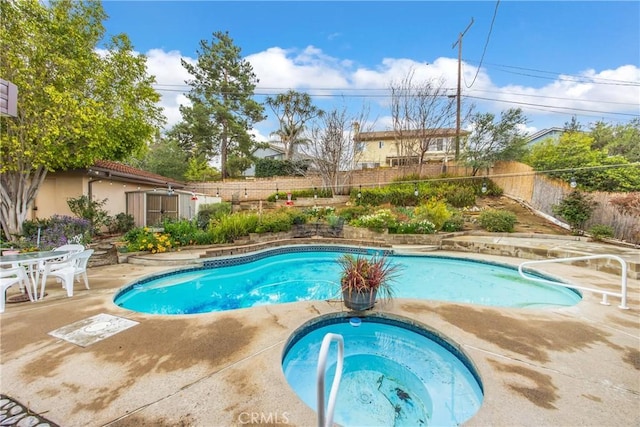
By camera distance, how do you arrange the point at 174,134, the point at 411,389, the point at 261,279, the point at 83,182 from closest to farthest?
the point at 411,389 < the point at 261,279 < the point at 83,182 < the point at 174,134

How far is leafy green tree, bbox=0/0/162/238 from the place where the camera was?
6.25m

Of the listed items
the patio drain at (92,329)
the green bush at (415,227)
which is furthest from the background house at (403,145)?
the patio drain at (92,329)

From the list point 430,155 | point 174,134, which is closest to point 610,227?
point 430,155

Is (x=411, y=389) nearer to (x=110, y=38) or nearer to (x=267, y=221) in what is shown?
(x=267, y=221)

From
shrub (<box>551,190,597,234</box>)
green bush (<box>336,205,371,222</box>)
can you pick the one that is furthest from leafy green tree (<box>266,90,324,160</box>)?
shrub (<box>551,190,597,234</box>)

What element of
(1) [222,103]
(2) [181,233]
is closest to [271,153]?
(1) [222,103]

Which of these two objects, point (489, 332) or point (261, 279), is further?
point (261, 279)

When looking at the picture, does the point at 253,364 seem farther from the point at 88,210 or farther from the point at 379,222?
the point at 88,210

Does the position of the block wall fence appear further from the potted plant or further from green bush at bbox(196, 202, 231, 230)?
the potted plant

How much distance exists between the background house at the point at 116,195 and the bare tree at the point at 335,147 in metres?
6.98

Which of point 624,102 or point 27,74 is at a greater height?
point 624,102

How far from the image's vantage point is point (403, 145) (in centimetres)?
1814

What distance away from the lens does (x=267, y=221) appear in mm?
9922

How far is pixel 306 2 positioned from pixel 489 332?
38.0 feet
